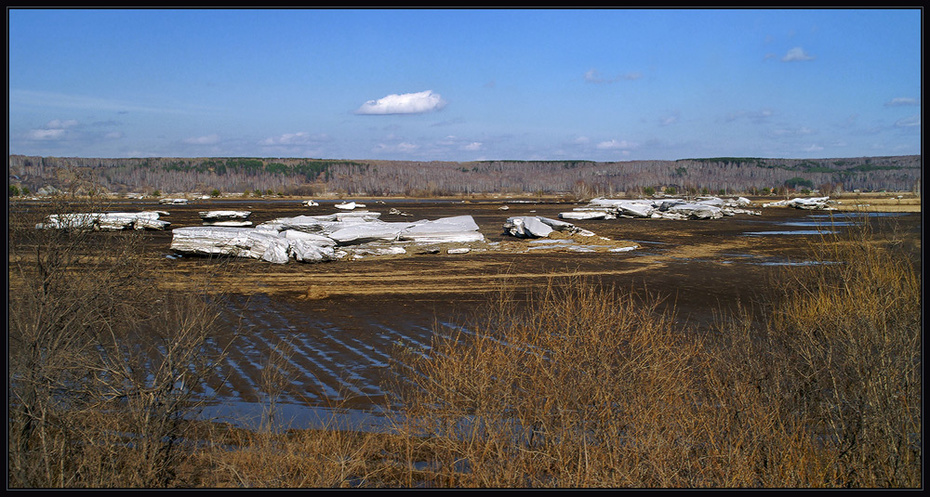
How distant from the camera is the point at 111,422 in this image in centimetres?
593

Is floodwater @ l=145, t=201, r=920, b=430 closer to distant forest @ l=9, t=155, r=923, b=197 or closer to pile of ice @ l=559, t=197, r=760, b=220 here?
pile of ice @ l=559, t=197, r=760, b=220

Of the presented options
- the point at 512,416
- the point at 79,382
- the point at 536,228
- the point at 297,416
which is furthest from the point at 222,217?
the point at 512,416

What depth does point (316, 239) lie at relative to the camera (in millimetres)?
22688

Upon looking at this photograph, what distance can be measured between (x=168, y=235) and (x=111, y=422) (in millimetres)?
27022

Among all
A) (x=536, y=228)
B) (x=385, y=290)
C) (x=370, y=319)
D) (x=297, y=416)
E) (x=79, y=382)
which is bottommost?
(x=297, y=416)

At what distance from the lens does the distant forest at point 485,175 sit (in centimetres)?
14012

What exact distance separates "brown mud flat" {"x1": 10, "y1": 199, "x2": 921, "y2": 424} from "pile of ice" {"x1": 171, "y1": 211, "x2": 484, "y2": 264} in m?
0.52

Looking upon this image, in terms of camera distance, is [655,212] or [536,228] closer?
[536,228]

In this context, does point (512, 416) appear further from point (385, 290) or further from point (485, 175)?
point (485, 175)

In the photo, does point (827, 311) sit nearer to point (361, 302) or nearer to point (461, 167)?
point (361, 302)

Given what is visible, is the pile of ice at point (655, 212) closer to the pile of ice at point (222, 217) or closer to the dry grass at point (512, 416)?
the pile of ice at point (222, 217)

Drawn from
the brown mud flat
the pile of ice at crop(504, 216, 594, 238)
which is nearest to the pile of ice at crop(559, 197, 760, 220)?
the pile of ice at crop(504, 216, 594, 238)

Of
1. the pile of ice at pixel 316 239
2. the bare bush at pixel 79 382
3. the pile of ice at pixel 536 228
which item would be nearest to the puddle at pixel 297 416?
the bare bush at pixel 79 382

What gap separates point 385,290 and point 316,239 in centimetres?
762
